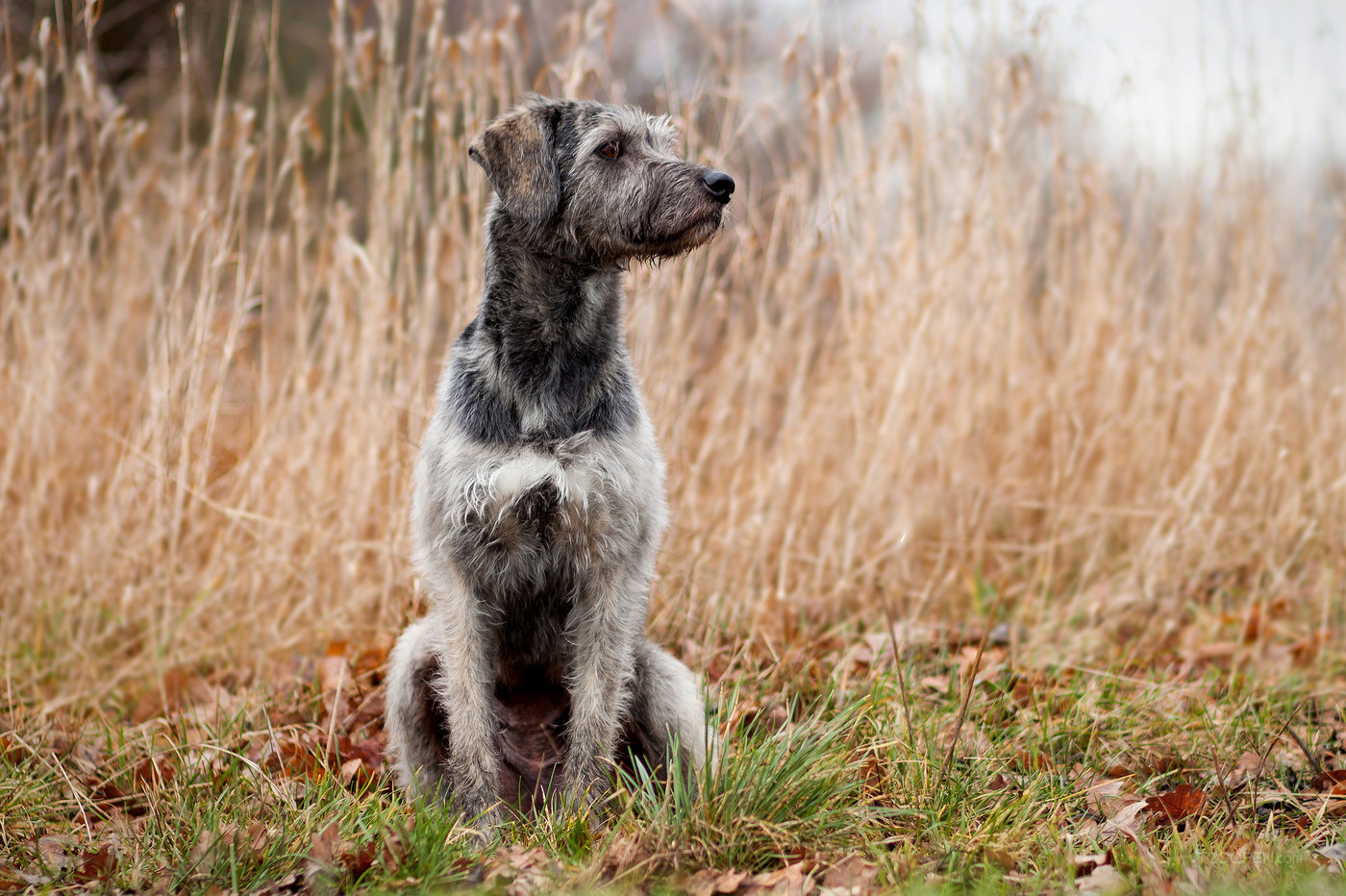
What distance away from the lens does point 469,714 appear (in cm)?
292

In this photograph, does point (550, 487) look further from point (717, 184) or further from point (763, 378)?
point (763, 378)

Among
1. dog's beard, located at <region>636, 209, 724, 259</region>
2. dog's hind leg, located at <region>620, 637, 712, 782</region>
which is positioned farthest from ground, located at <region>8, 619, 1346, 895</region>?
dog's beard, located at <region>636, 209, 724, 259</region>

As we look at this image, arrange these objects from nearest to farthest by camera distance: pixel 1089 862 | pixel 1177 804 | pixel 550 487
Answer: pixel 1089 862
pixel 1177 804
pixel 550 487

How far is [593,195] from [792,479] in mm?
2276

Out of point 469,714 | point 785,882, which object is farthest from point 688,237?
point 785,882

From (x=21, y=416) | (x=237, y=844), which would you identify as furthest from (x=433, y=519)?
(x=21, y=416)

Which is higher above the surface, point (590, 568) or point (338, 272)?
point (338, 272)

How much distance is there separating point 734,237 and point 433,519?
2.34 metres

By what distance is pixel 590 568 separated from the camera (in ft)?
9.81

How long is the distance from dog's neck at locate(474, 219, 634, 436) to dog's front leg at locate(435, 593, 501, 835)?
0.61 metres

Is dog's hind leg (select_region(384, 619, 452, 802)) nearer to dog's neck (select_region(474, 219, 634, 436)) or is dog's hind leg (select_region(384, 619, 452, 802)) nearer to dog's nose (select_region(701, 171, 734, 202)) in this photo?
dog's neck (select_region(474, 219, 634, 436))

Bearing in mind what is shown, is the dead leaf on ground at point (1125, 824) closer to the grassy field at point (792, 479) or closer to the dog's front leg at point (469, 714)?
the grassy field at point (792, 479)

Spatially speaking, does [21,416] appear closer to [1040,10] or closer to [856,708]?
[856,708]

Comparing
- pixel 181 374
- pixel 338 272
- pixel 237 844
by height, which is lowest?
pixel 237 844
